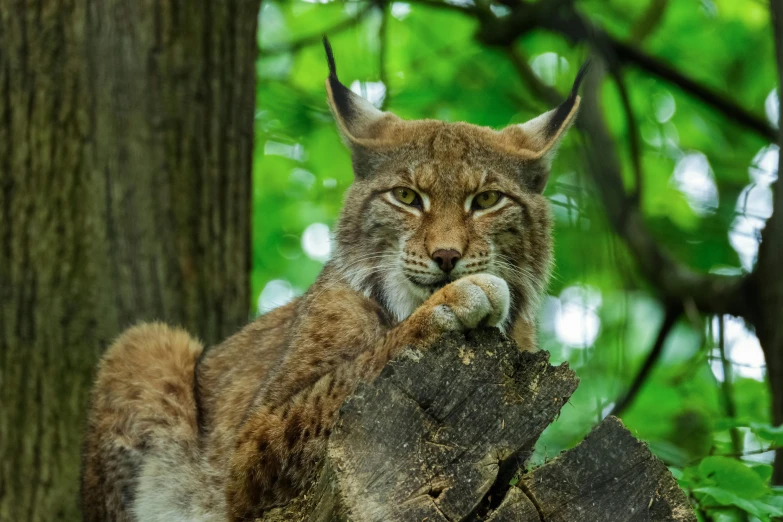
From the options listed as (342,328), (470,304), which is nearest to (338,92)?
(342,328)

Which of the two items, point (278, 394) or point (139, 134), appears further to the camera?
point (139, 134)

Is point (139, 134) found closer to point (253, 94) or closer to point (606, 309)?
point (253, 94)

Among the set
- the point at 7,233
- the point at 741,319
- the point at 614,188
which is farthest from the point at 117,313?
the point at 741,319

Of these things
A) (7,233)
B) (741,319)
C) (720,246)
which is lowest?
(720,246)

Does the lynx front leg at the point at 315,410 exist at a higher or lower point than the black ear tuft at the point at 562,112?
lower

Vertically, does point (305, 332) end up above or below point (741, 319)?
above

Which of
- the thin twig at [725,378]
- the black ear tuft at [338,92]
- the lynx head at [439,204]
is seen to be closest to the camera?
the lynx head at [439,204]

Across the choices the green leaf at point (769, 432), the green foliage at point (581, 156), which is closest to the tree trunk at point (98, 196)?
the green foliage at point (581, 156)

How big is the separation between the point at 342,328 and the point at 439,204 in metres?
0.62

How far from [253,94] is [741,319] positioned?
3.20m

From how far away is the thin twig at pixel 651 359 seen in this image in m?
5.54

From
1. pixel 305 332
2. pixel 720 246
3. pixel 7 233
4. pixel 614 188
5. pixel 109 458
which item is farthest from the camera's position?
pixel 720 246

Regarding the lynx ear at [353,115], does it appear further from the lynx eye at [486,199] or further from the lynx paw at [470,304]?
the lynx paw at [470,304]

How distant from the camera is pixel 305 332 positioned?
3.78 meters
